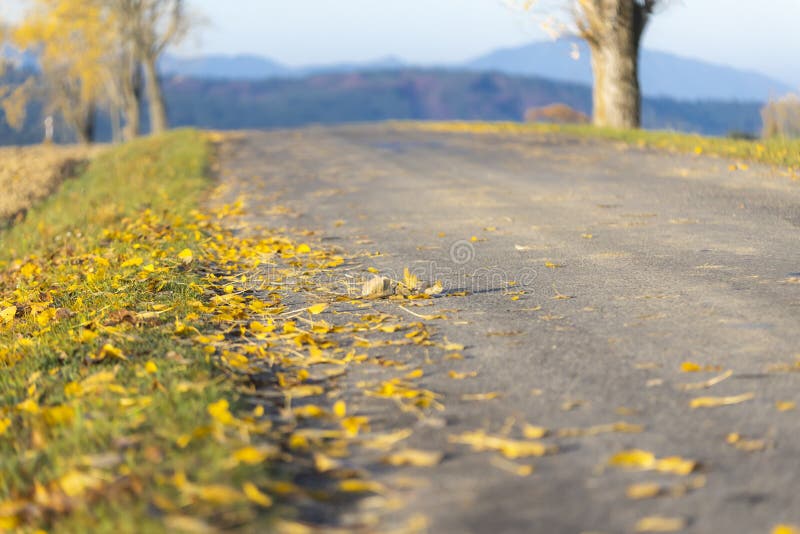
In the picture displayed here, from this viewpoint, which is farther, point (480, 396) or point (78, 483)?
point (480, 396)

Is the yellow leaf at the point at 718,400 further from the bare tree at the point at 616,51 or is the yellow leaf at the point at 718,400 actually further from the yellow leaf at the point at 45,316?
the bare tree at the point at 616,51

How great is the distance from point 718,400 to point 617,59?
15.8 meters

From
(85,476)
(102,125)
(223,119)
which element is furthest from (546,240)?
(102,125)

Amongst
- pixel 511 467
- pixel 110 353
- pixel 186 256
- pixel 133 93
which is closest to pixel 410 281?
pixel 110 353

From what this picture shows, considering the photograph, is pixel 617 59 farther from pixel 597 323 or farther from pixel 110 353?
pixel 110 353

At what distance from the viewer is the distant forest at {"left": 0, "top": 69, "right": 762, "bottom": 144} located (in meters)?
133

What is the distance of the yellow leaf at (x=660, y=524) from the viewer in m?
2.59

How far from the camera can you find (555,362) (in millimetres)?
4152

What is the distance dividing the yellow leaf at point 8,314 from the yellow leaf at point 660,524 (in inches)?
184

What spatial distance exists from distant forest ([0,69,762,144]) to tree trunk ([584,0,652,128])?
107051 mm

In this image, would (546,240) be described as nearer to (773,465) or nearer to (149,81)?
(773,465)

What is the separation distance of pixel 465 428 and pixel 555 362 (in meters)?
0.91

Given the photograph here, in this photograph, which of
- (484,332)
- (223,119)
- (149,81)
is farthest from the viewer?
(223,119)

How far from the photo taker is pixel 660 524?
103 inches
